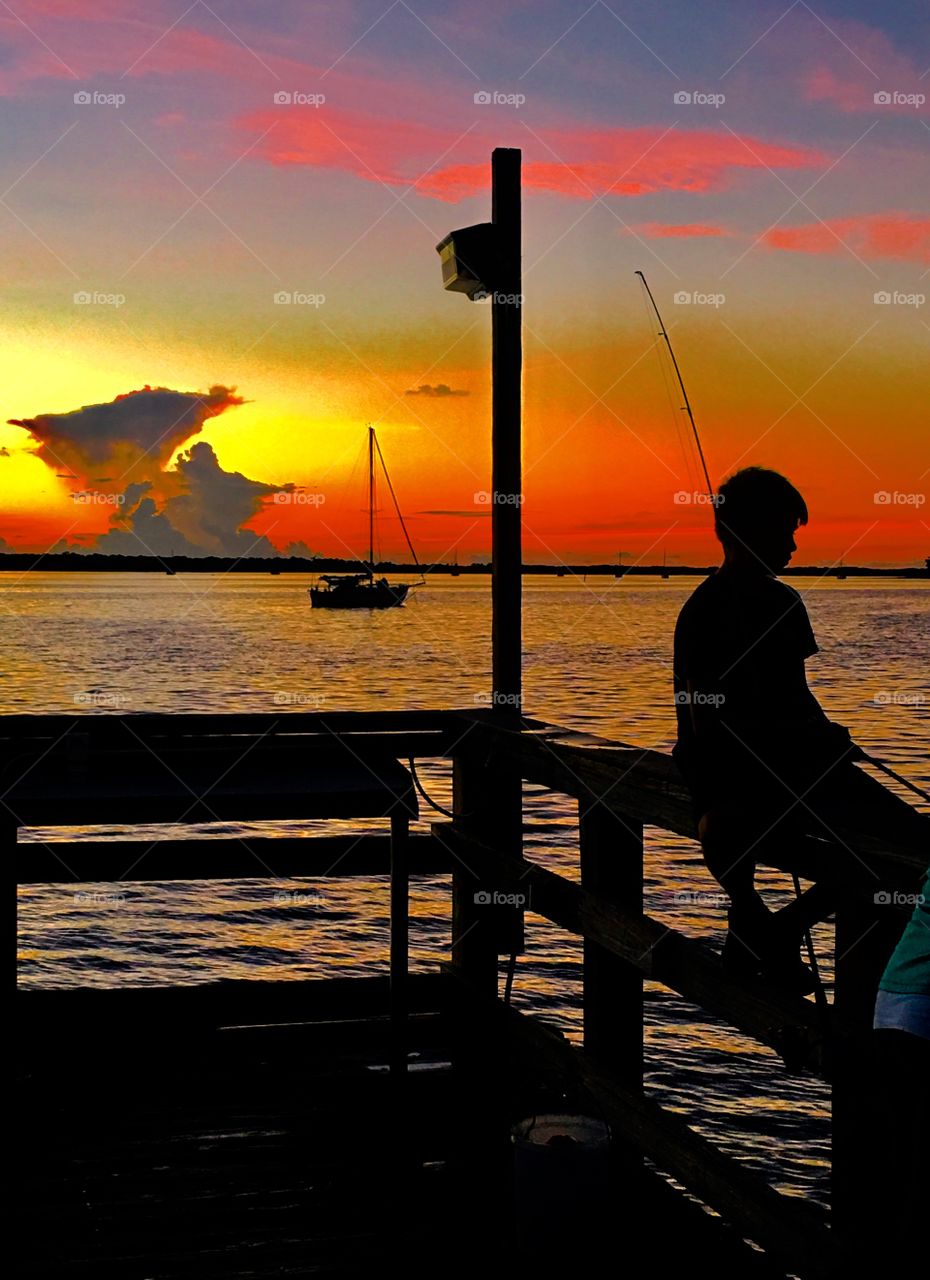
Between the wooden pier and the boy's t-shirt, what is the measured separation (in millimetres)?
231

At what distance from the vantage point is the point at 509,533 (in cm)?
538

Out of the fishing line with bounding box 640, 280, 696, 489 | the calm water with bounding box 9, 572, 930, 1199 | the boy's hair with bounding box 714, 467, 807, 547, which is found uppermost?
the fishing line with bounding box 640, 280, 696, 489

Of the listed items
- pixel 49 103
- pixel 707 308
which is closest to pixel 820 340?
pixel 707 308

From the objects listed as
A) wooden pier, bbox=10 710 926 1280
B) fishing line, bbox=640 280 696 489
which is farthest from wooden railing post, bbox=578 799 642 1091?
fishing line, bbox=640 280 696 489

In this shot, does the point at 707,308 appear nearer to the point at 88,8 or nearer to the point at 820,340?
the point at 88,8

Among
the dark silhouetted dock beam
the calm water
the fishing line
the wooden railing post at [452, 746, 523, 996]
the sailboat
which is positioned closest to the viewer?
the wooden railing post at [452, 746, 523, 996]

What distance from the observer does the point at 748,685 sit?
284cm

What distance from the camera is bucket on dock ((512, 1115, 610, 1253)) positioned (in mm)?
3416

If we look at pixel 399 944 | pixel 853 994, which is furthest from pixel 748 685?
pixel 399 944

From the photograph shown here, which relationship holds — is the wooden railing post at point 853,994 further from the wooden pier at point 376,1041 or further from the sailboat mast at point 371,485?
the sailboat mast at point 371,485

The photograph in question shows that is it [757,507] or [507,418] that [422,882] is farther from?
[757,507]

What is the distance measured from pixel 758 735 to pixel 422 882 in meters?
12.7

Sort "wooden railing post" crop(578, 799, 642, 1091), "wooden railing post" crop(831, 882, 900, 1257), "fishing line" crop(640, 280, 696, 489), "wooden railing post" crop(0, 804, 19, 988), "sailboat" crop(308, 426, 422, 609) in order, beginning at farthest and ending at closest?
"sailboat" crop(308, 426, 422, 609)
"fishing line" crop(640, 280, 696, 489)
"wooden railing post" crop(0, 804, 19, 988)
"wooden railing post" crop(578, 799, 642, 1091)
"wooden railing post" crop(831, 882, 900, 1257)

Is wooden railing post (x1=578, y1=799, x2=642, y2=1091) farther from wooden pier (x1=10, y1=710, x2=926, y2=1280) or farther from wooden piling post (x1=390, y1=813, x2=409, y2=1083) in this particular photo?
wooden piling post (x1=390, y1=813, x2=409, y2=1083)
